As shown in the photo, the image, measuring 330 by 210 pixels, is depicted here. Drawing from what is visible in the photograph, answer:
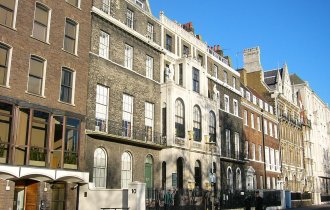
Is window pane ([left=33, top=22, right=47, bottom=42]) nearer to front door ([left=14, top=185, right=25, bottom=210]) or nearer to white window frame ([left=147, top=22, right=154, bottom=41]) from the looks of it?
front door ([left=14, top=185, right=25, bottom=210])

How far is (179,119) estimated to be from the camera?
3288 cm

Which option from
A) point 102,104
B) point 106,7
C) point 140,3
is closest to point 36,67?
point 102,104

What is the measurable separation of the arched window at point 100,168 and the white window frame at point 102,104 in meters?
1.61

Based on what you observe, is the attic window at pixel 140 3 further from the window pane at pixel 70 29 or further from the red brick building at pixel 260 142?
the red brick building at pixel 260 142

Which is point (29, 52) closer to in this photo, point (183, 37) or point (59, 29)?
point (59, 29)

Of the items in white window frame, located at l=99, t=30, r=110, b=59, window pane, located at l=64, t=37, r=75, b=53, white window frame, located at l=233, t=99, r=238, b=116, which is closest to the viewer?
window pane, located at l=64, t=37, r=75, b=53

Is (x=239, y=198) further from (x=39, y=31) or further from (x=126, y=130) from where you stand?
(x=39, y=31)

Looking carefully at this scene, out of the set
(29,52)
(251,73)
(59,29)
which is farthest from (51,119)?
(251,73)

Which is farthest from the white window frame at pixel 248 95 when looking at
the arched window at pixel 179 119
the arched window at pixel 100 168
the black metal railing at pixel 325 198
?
the black metal railing at pixel 325 198

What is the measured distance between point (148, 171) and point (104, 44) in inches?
396

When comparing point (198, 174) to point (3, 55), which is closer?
point (3, 55)

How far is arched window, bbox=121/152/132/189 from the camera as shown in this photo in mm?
27089

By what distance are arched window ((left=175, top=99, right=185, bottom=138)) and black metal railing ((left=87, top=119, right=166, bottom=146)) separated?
78.1 inches

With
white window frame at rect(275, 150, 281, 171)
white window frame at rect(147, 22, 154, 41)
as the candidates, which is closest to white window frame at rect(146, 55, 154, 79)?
white window frame at rect(147, 22, 154, 41)
